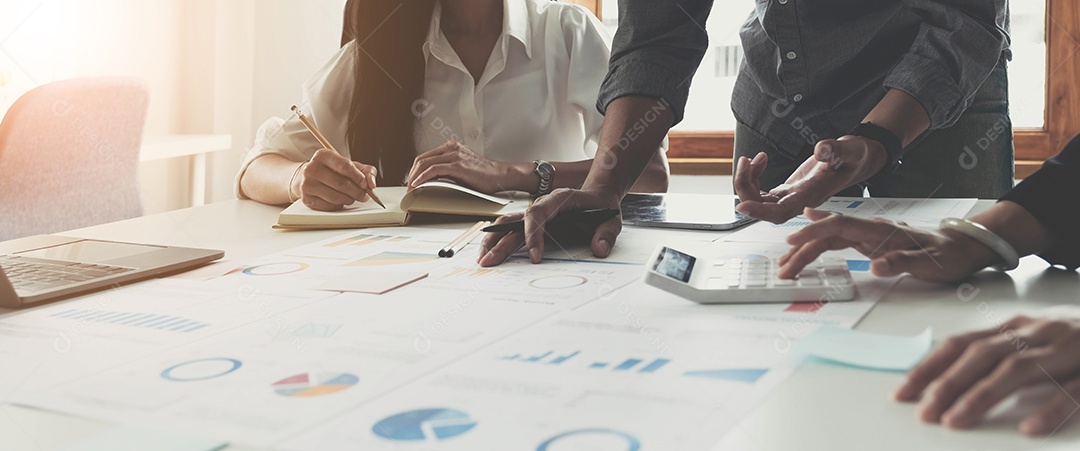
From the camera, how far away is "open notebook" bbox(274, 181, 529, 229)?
1.26 m

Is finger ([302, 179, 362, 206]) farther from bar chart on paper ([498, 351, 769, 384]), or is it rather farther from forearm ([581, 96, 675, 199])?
bar chart on paper ([498, 351, 769, 384])

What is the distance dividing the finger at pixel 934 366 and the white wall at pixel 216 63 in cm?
289

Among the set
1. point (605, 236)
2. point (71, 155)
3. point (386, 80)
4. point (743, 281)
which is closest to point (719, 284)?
point (743, 281)

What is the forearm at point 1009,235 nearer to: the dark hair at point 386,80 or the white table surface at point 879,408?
the white table surface at point 879,408

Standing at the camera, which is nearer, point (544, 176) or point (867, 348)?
point (867, 348)

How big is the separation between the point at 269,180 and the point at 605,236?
2.43 feet

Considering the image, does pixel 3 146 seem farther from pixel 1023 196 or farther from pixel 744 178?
pixel 1023 196

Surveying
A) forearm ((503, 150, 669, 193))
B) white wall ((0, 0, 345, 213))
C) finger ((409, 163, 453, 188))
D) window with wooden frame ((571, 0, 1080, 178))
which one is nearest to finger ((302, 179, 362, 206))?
finger ((409, 163, 453, 188))

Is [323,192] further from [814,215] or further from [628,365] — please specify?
[628,365]

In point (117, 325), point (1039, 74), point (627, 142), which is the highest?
point (1039, 74)

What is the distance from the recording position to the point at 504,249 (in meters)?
0.99

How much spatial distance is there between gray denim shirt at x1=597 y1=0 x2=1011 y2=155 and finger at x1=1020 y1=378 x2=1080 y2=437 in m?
0.83

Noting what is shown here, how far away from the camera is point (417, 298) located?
0.81m

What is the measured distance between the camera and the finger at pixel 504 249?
3.17 ft
